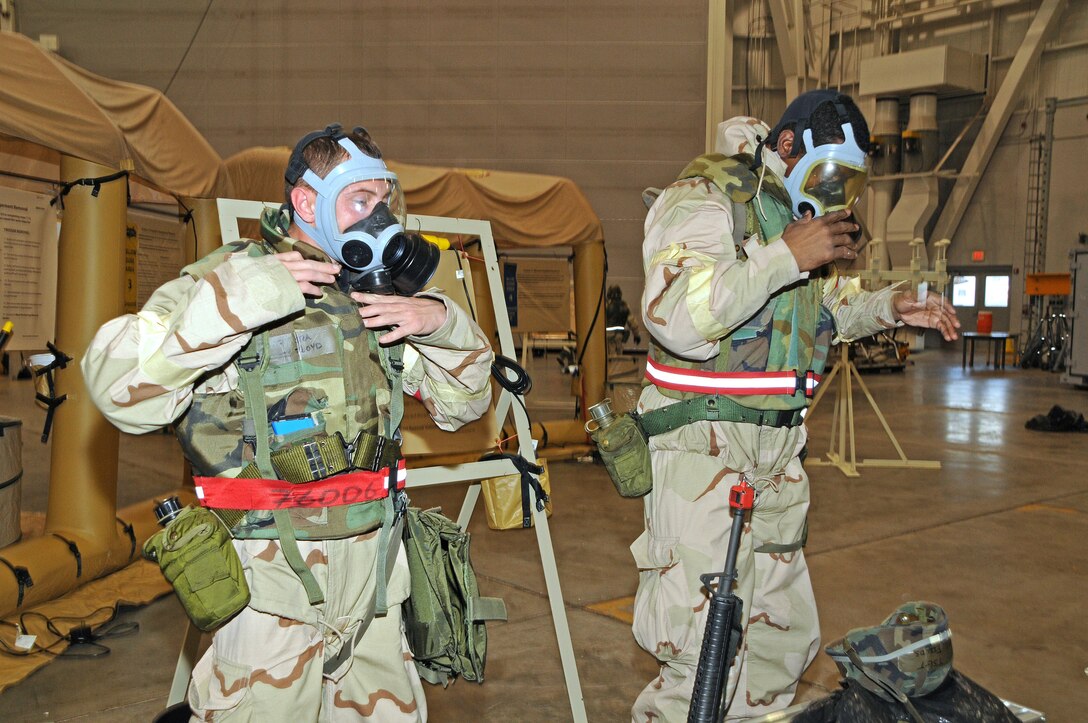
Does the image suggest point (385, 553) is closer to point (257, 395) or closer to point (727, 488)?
point (257, 395)

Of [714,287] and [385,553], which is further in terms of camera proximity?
[714,287]

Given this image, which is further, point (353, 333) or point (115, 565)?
point (115, 565)

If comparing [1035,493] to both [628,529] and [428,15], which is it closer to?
[628,529]

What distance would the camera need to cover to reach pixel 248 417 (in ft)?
6.77

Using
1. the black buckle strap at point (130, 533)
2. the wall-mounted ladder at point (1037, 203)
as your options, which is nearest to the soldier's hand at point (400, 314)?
the black buckle strap at point (130, 533)

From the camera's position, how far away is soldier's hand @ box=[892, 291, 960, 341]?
3.03 m

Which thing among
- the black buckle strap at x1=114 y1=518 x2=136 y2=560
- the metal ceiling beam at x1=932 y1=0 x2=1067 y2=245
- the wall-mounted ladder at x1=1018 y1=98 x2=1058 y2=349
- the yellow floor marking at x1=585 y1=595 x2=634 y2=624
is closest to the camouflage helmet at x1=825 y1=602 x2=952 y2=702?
the yellow floor marking at x1=585 y1=595 x2=634 y2=624

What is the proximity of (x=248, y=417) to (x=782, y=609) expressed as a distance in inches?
69.1

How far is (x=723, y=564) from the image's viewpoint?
279cm

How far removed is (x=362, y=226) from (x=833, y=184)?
1.37 metres

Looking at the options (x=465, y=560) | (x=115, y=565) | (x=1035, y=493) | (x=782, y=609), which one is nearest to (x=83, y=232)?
(x=115, y=565)

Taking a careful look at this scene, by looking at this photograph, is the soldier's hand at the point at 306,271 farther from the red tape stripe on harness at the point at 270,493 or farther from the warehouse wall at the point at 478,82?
the warehouse wall at the point at 478,82

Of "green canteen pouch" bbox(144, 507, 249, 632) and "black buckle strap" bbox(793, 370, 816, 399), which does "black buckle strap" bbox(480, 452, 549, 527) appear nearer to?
"black buckle strap" bbox(793, 370, 816, 399)

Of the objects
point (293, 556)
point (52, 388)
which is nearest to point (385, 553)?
point (293, 556)
